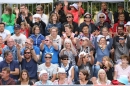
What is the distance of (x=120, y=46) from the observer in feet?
59.8

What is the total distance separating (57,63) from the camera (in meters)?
17.7

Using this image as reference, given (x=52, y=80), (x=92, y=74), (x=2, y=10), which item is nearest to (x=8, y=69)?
(x=52, y=80)

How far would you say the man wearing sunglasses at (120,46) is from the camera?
18141mm

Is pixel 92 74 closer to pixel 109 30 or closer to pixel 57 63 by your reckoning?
pixel 57 63

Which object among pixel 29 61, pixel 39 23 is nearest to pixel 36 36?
pixel 39 23

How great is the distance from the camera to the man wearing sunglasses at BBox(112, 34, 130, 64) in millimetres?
18141

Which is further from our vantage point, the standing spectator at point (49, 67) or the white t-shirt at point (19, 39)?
A: the white t-shirt at point (19, 39)

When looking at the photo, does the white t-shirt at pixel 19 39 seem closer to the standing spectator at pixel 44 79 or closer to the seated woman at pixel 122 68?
the standing spectator at pixel 44 79

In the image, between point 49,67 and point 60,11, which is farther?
point 60,11

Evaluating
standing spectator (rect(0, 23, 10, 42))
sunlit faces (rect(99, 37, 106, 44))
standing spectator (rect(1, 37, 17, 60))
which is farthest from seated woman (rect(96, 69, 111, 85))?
standing spectator (rect(0, 23, 10, 42))

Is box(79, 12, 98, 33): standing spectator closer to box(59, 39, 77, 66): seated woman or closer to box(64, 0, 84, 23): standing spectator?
box(64, 0, 84, 23): standing spectator

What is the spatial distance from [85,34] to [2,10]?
12.9 feet

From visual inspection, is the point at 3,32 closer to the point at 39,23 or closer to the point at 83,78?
the point at 39,23

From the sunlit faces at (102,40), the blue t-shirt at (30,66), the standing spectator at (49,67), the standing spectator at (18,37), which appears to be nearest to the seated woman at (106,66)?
the sunlit faces at (102,40)
